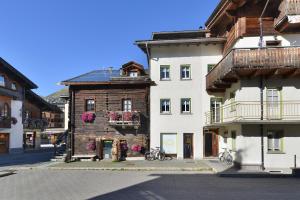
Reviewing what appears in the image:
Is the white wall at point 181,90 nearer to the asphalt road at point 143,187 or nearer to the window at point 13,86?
the asphalt road at point 143,187

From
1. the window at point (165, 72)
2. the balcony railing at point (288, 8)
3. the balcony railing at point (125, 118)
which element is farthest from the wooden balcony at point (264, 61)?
the balcony railing at point (125, 118)

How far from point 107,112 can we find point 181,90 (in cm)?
630

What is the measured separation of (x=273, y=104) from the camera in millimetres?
22906

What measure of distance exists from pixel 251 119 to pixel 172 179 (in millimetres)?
6624

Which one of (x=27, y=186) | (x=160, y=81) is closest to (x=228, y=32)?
(x=160, y=81)

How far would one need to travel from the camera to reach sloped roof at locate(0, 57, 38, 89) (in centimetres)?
3689

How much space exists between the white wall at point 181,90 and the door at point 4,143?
16.8 meters

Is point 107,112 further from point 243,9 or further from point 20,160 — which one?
point 243,9

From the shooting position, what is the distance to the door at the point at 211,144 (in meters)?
Result: 29.5

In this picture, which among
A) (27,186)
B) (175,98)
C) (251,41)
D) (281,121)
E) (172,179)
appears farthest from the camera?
(175,98)

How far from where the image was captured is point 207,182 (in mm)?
17953

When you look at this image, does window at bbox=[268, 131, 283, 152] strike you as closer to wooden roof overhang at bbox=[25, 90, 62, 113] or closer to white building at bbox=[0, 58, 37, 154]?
white building at bbox=[0, 58, 37, 154]

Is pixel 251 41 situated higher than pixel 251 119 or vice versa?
pixel 251 41

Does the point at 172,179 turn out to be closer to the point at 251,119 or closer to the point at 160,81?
the point at 251,119
